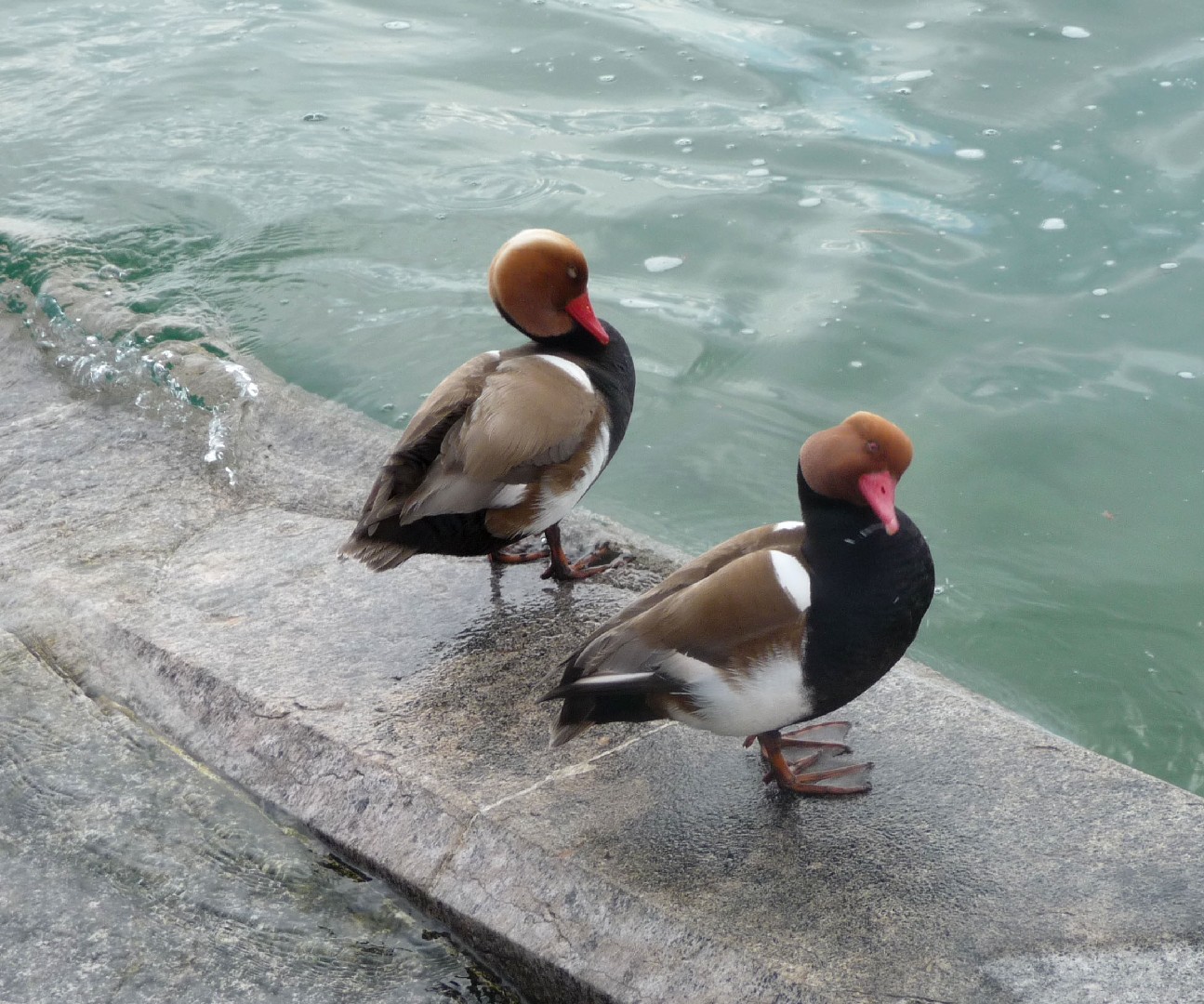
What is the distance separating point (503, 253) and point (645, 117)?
15.2 ft

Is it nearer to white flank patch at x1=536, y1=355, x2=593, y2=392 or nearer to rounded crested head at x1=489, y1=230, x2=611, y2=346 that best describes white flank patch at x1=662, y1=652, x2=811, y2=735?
white flank patch at x1=536, y1=355, x2=593, y2=392

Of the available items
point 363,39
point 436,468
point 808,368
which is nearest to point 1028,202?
point 808,368

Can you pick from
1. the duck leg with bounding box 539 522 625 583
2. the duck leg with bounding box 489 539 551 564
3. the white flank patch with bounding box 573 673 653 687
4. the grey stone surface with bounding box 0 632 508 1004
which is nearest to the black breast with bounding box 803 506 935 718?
the white flank patch with bounding box 573 673 653 687

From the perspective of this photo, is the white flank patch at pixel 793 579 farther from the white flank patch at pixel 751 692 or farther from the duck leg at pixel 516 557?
the duck leg at pixel 516 557

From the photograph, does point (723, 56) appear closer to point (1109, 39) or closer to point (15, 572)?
point (1109, 39)

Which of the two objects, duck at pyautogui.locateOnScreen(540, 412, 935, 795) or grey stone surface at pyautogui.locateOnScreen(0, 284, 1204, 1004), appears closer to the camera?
grey stone surface at pyautogui.locateOnScreen(0, 284, 1204, 1004)

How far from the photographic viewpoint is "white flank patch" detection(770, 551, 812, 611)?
2.57 metres

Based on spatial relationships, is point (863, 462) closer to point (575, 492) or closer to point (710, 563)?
point (710, 563)

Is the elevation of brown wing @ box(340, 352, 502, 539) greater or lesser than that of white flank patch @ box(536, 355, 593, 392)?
lesser

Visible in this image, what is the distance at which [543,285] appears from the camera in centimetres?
373

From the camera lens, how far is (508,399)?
3.41 meters

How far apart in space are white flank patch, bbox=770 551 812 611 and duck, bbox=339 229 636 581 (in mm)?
906

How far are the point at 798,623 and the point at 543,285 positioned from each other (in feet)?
5.12

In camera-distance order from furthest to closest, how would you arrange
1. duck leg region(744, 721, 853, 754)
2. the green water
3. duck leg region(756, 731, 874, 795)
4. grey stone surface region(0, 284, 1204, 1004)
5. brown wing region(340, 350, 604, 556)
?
the green water → brown wing region(340, 350, 604, 556) → duck leg region(744, 721, 853, 754) → duck leg region(756, 731, 874, 795) → grey stone surface region(0, 284, 1204, 1004)
